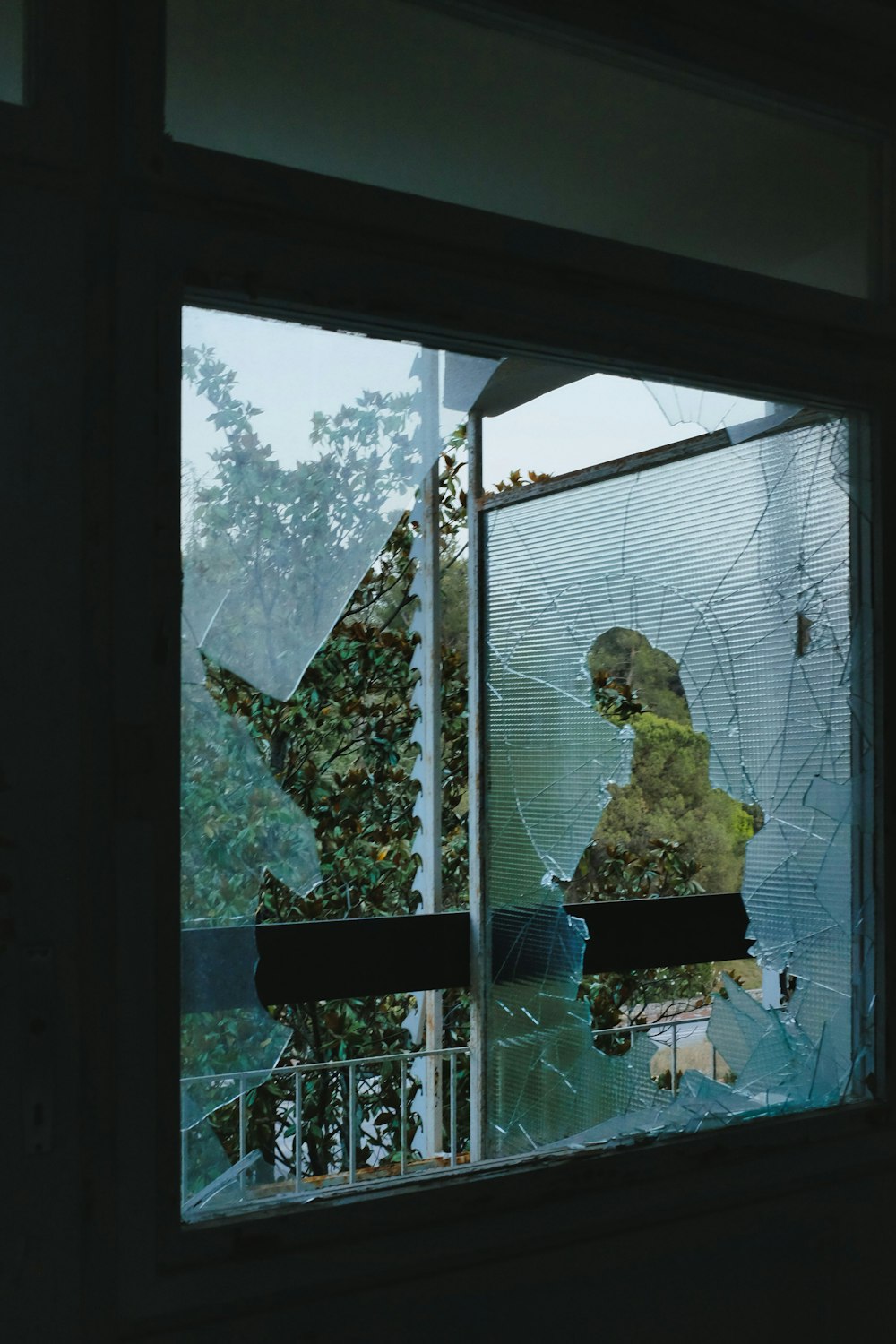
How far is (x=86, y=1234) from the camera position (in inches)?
42.0

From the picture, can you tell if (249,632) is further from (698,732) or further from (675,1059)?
(675,1059)

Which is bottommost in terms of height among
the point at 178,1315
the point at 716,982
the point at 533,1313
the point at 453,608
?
the point at 533,1313

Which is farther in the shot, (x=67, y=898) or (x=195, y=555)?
(x=195, y=555)

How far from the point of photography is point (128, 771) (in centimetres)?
111

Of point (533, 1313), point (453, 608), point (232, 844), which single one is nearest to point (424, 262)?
point (453, 608)

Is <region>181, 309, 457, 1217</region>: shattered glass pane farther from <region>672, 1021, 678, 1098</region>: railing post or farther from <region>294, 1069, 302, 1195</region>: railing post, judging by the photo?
<region>672, 1021, 678, 1098</region>: railing post

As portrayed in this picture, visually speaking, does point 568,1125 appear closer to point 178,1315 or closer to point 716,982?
point 716,982

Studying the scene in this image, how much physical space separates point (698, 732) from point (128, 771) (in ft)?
2.79

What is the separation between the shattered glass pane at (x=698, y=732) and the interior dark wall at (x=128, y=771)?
0.26m

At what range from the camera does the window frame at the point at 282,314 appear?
111 cm

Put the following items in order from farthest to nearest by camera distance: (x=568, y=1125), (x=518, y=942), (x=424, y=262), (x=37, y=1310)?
1. (x=518, y=942)
2. (x=568, y=1125)
3. (x=424, y=262)
4. (x=37, y=1310)

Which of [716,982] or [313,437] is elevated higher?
[313,437]

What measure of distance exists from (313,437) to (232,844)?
1.54 ft

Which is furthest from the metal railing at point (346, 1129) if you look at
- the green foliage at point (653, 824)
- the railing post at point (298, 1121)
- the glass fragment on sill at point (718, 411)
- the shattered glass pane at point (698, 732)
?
the glass fragment on sill at point (718, 411)
